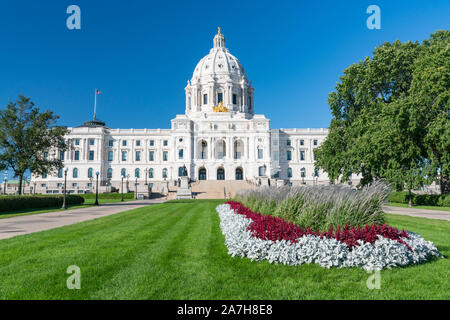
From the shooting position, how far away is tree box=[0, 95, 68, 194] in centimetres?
2950

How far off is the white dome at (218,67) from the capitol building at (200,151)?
4139mm

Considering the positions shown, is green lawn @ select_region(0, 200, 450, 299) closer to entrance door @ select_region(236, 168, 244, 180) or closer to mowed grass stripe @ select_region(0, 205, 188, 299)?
mowed grass stripe @ select_region(0, 205, 188, 299)

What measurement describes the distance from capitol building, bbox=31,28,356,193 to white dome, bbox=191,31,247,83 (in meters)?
4.14

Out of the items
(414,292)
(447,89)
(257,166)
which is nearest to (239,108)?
(257,166)

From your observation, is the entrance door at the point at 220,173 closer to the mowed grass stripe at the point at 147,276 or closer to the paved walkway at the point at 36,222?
the paved walkway at the point at 36,222

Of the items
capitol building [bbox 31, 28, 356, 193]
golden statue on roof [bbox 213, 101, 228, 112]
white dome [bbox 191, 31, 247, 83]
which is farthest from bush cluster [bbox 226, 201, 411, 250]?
white dome [bbox 191, 31, 247, 83]

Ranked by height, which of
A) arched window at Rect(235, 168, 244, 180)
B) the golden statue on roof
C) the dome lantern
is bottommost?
arched window at Rect(235, 168, 244, 180)

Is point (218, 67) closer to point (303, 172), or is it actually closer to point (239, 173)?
point (239, 173)

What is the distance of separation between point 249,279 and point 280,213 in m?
5.45

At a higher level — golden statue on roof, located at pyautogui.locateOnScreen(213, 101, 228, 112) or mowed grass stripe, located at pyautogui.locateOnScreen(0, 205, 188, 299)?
golden statue on roof, located at pyautogui.locateOnScreen(213, 101, 228, 112)

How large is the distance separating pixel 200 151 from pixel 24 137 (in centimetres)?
5147

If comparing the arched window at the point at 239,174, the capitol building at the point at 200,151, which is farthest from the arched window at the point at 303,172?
the arched window at the point at 239,174

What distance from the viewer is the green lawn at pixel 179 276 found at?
5.34 metres
